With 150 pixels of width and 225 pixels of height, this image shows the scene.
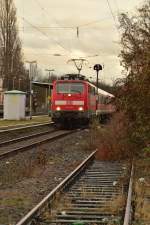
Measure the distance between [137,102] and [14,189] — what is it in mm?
5752

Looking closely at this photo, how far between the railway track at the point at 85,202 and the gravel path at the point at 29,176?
0.32 metres

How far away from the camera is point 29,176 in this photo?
13266 millimetres

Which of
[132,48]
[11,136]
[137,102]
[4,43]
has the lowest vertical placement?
[11,136]

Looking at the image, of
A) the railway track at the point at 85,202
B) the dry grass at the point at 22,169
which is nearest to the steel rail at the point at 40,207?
the railway track at the point at 85,202

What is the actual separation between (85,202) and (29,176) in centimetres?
391

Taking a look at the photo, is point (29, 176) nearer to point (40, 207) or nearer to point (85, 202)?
point (85, 202)

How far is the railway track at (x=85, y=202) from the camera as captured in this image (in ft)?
26.4

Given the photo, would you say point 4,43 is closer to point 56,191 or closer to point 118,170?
point 118,170

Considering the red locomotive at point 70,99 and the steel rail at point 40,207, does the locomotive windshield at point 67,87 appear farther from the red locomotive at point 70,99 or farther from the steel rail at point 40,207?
the steel rail at point 40,207

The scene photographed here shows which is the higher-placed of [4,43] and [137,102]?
A: [4,43]

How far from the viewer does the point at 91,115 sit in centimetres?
3622

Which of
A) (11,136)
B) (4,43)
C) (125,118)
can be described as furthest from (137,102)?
(4,43)

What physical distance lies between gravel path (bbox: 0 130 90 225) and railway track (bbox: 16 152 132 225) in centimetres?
32

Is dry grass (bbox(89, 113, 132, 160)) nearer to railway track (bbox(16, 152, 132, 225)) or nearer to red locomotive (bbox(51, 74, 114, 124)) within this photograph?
railway track (bbox(16, 152, 132, 225))
